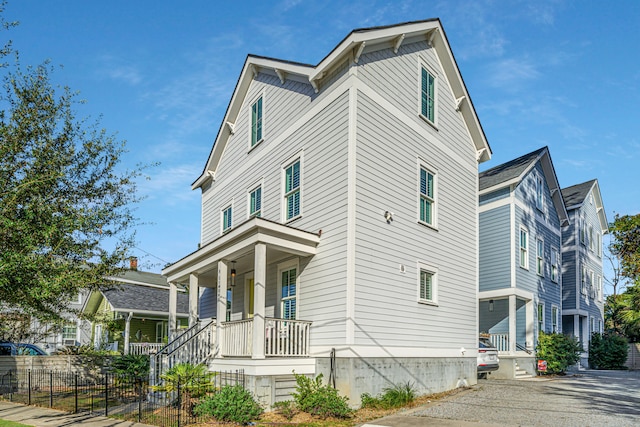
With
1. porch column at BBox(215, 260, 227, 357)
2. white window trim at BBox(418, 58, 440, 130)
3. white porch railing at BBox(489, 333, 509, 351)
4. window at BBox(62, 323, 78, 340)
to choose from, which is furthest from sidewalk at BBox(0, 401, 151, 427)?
window at BBox(62, 323, 78, 340)

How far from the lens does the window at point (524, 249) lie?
21.3 meters

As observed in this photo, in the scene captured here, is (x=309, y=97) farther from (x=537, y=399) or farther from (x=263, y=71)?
(x=537, y=399)

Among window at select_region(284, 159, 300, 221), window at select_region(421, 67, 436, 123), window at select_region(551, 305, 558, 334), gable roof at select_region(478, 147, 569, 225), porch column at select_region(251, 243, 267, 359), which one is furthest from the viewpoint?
window at select_region(551, 305, 558, 334)

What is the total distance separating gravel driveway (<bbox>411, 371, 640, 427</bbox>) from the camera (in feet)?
34.1

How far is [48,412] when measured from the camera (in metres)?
12.9

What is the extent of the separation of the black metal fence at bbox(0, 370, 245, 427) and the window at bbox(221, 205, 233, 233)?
5.54 m

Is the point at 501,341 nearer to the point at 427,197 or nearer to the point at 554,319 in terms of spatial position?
the point at 554,319

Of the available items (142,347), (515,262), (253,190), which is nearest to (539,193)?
(515,262)

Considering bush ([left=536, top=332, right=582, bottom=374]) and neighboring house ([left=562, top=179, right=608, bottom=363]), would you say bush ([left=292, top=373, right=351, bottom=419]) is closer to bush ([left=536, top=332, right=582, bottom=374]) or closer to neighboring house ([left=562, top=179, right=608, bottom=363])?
bush ([left=536, top=332, right=582, bottom=374])

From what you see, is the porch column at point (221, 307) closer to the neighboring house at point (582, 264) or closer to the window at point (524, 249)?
the window at point (524, 249)

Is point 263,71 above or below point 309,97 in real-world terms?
above

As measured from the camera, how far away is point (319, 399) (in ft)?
36.3

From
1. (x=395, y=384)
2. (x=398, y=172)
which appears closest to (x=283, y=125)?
(x=398, y=172)

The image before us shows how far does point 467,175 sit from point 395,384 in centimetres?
768
